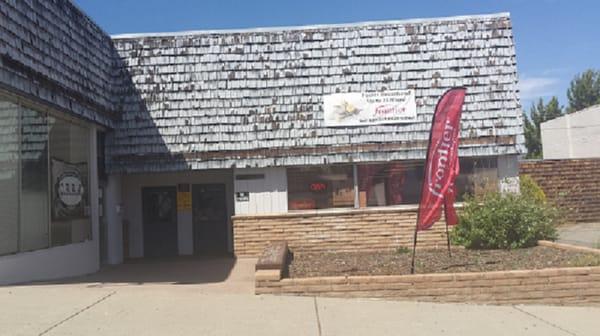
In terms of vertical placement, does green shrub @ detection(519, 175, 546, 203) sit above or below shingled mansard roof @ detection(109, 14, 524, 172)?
below

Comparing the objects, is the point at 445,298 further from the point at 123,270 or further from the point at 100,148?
the point at 100,148

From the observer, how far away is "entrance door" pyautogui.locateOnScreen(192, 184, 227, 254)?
51.6 ft

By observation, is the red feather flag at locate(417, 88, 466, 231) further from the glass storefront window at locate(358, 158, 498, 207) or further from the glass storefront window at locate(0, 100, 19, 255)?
the glass storefront window at locate(0, 100, 19, 255)

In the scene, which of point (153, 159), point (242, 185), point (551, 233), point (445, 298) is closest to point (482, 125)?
point (551, 233)

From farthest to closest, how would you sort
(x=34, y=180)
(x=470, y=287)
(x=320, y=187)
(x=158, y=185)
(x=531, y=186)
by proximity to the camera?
(x=531, y=186) < (x=158, y=185) < (x=320, y=187) < (x=34, y=180) < (x=470, y=287)

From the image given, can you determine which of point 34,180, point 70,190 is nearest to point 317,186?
point 70,190

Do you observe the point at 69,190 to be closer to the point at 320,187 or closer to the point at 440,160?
the point at 320,187

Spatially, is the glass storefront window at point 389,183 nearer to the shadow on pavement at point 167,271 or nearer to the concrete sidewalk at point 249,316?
the shadow on pavement at point 167,271

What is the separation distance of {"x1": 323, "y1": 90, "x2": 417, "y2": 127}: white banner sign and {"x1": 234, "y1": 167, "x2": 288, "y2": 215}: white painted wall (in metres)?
1.69

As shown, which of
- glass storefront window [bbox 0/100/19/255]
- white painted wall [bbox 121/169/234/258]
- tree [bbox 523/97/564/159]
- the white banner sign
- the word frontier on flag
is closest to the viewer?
glass storefront window [bbox 0/100/19/255]

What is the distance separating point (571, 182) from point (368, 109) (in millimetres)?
8383

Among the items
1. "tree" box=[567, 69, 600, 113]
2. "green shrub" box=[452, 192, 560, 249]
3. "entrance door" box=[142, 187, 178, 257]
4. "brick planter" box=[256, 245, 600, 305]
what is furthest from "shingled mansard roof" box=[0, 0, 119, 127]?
"tree" box=[567, 69, 600, 113]

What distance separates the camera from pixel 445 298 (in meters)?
8.05

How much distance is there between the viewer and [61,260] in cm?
1078
